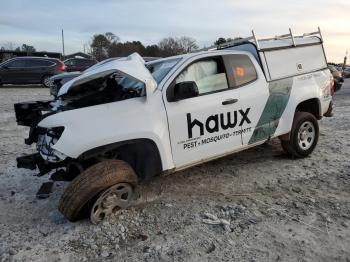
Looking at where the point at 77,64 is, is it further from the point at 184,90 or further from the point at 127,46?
the point at 127,46

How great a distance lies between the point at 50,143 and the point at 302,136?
3885 millimetres

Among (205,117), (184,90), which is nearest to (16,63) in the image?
(205,117)

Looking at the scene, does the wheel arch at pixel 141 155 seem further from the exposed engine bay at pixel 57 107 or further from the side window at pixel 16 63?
the side window at pixel 16 63

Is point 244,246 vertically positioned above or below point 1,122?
below

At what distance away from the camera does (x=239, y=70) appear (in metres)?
5.36

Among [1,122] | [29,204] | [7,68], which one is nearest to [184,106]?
[29,204]

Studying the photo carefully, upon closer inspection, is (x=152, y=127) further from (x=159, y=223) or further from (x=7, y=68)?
(x=7, y=68)

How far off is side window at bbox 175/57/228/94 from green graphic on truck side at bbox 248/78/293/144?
2.64 ft

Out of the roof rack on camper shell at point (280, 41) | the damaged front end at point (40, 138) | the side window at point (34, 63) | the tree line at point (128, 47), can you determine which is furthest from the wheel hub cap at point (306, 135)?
the tree line at point (128, 47)

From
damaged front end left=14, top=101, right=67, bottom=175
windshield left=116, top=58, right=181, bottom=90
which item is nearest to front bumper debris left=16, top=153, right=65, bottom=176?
damaged front end left=14, top=101, right=67, bottom=175

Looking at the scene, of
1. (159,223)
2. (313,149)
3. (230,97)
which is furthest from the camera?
(313,149)

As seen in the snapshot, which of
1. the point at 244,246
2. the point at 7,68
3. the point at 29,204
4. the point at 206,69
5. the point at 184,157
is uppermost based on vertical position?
the point at 7,68

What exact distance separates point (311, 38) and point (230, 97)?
2387mm

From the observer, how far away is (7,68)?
19422 mm
